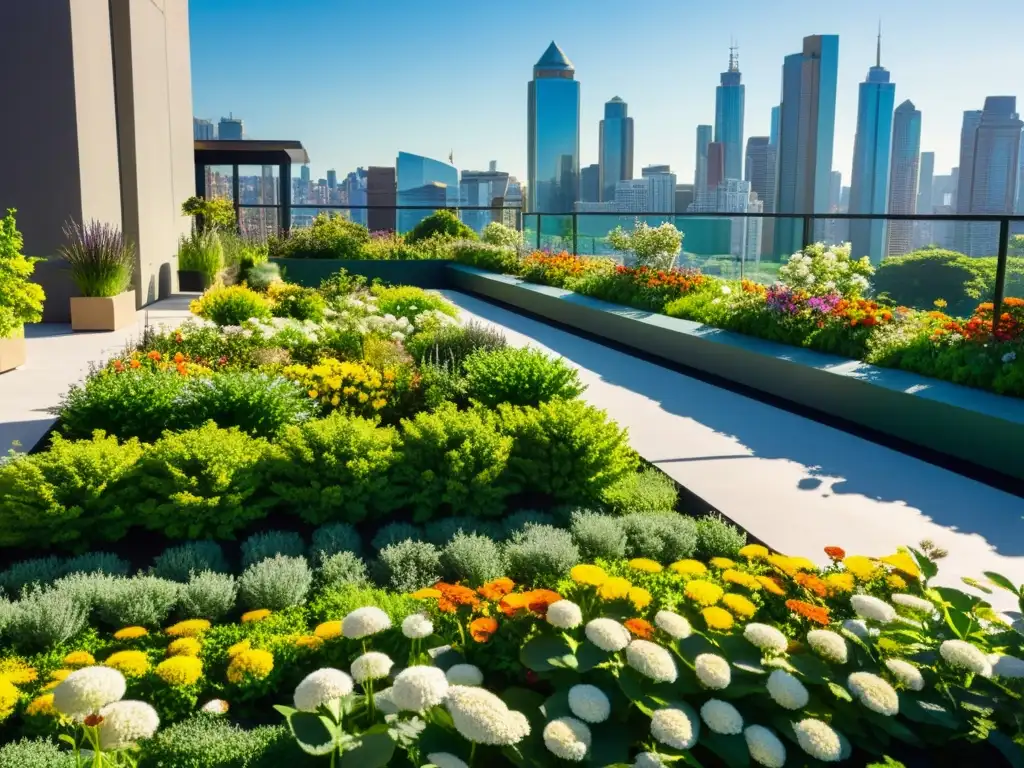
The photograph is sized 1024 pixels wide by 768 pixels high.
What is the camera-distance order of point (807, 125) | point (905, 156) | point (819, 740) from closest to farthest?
point (819, 740)
point (807, 125)
point (905, 156)

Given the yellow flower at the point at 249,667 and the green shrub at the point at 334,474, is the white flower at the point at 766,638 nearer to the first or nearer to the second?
the yellow flower at the point at 249,667

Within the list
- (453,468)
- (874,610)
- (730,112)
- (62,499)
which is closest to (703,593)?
(874,610)

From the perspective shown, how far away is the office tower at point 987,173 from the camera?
6035 mm

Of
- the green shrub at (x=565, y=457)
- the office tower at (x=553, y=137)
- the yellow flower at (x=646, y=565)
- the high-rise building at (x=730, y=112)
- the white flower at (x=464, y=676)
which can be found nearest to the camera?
the white flower at (x=464, y=676)

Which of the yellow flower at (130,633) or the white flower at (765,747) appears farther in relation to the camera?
the yellow flower at (130,633)

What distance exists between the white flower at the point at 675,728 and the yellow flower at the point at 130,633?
5.14ft

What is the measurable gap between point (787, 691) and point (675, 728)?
295mm

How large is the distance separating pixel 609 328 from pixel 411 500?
5.89m

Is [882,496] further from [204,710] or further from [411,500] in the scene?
[204,710]

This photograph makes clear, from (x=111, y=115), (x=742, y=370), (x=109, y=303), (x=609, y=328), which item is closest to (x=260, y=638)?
(x=742, y=370)

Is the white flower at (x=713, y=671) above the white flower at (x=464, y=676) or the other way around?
above

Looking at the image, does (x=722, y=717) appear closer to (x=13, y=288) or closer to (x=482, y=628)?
(x=482, y=628)

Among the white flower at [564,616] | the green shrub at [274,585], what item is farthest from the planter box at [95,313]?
the white flower at [564,616]

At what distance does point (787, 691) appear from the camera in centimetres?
181
